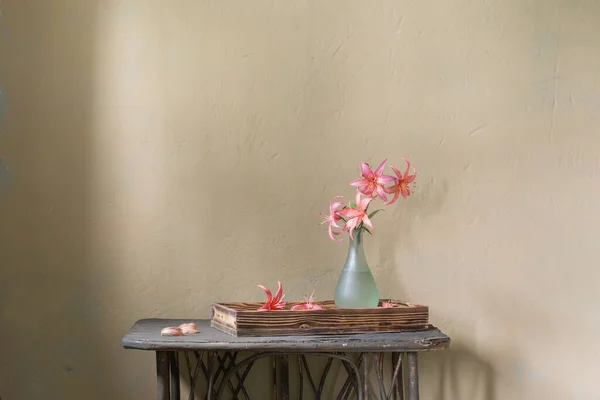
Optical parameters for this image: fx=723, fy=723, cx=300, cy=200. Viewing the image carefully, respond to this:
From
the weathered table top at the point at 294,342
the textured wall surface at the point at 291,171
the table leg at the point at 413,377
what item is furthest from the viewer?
the textured wall surface at the point at 291,171

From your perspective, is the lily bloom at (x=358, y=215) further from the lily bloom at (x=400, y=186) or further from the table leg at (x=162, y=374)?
the table leg at (x=162, y=374)

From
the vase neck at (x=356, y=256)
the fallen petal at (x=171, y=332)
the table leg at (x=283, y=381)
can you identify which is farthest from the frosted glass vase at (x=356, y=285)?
the fallen petal at (x=171, y=332)

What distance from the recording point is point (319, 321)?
5.10 ft

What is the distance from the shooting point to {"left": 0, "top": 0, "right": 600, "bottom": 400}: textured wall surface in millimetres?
1811

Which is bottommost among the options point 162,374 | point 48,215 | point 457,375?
point 457,375

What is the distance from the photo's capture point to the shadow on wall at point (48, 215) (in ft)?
5.88

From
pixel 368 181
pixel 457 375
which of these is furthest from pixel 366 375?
pixel 368 181

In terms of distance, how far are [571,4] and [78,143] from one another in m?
1.35

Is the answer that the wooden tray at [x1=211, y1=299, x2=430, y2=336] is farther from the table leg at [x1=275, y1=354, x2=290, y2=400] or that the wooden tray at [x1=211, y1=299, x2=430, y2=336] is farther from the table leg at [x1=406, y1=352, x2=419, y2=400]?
the table leg at [x1=275, y1=354, x2=290, y2=400]

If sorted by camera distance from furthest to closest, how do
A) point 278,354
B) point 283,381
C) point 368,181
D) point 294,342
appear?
1. point 283,381
2. point 368,181
3. point 278,354
4. point 294,342

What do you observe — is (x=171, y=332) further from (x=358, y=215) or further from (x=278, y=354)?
(x=358, y=215)

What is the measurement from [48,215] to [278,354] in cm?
69

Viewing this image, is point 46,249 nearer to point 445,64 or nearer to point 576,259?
point 445,64

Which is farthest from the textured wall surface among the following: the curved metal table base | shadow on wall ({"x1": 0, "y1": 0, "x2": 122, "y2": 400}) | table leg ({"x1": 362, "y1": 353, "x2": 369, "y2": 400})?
table leg ({"x1": 362, "y1": 353, "x2": 369, "y2": 400})
